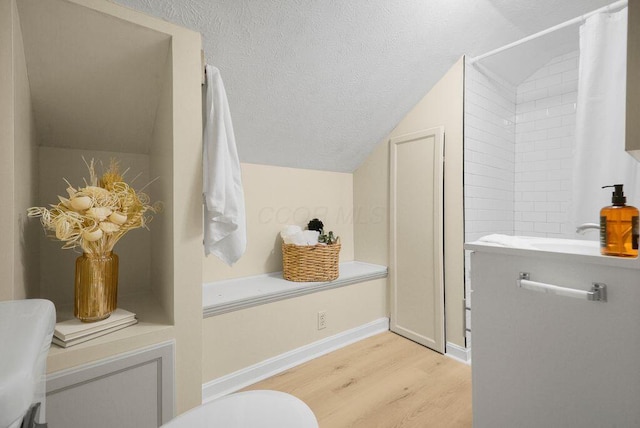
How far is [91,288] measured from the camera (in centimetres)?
110

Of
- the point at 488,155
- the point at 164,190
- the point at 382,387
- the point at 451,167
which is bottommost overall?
the point at 382,387

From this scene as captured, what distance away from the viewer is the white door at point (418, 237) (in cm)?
215

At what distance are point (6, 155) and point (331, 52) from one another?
4.82 feet

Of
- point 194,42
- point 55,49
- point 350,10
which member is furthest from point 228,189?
point 350,10

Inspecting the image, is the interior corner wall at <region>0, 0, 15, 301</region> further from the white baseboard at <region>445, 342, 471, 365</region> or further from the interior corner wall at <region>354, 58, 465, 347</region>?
the white baseboard at <region>445, 342, 471, 365</region>

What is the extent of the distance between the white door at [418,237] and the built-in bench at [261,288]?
0.24 m

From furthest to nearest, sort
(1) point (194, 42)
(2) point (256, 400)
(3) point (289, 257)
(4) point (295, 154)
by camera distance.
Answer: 1. (4) point (295, 154)
2. (3) point (289, 257)
3. (1) point (194, 42)
4. (2) point (256, 400)

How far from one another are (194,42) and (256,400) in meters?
1.30

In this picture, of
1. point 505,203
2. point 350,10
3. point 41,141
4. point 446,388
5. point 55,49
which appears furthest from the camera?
point 505,203

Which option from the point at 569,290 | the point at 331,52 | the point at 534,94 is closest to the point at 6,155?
the point at 331,52

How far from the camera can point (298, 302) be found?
2016 millimetres

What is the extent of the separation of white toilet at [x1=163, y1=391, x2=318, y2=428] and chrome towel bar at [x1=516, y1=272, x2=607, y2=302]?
0.79 m

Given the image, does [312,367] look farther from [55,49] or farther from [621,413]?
[55,49]

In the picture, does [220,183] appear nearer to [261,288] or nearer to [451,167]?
[261,288]
